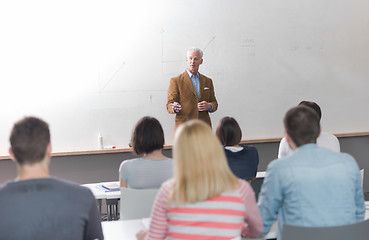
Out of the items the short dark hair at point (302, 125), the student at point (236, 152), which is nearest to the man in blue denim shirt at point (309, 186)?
the short dark hair at point (302, 125)

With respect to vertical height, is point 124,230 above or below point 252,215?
below

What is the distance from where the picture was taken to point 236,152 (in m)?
3.40

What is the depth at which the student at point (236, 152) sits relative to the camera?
3404 mm

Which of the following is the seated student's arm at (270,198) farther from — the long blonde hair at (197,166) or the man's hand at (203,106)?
the man's hand at (203,106)

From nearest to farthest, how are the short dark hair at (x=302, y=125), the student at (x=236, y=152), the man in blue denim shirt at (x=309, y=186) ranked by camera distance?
1. the man in blue denim shirt at (x=309, y=186)
2. the short dark hair at (x=302, y=125)
3. the student at (x=236, y=152)

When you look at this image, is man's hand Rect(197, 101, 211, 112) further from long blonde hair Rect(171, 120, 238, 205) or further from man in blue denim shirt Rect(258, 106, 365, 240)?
long blonde hair Rect(171, 120, 238, 205)

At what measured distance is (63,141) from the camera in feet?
16.9

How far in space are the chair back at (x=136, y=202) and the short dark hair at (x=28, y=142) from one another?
2.83 feet

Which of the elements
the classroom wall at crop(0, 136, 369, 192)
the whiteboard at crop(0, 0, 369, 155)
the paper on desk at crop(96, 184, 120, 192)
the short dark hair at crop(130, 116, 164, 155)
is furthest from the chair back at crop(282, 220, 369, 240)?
the classroom wall at crop(0, 136, 369, 192)

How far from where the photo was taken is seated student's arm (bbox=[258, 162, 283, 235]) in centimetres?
220

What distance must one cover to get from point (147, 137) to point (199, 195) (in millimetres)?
1194

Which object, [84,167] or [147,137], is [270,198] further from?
[84,167]

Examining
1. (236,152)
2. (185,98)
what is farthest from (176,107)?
(236,152)

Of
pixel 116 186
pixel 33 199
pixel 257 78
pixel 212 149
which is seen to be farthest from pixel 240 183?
pixel 257 78
